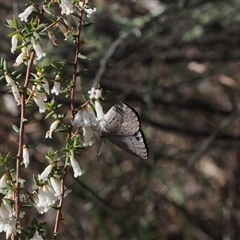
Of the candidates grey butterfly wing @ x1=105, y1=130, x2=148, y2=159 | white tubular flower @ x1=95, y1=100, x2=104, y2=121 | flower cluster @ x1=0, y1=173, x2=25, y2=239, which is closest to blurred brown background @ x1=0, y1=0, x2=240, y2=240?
grey butterfly wing @ x1=105, y1=130, x2=148, y2=159

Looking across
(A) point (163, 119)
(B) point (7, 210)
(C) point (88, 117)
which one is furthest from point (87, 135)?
(A) point (163, 119)

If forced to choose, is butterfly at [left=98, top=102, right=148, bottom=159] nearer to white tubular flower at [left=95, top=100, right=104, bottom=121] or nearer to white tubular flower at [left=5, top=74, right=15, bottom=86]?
white tubular flower at [left=95, top=100, right=104, bottom=121]

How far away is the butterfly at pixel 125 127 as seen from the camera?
5.93ft

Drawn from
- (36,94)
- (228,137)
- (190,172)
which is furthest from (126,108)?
(190,172)

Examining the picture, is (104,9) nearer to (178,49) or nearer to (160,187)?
(178,49)

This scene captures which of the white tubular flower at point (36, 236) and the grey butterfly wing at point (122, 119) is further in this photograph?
the grey butterfly wing at point (122, 119)

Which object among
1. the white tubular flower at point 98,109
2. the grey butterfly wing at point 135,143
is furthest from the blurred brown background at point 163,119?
the white tubular flower at point 98,109

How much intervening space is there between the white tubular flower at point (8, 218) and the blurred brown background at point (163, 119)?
6.02 ft

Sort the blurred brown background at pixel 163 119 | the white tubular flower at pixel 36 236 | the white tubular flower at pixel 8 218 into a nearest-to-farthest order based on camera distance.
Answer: the white tubular flower at pixel 8 218
the white tubular flower at pixel 36 236
the blurred brown background at pixel 163 119

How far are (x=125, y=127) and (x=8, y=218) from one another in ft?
1.38

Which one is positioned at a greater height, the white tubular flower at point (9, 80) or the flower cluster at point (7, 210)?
the white tubular flower at point (9, 80)

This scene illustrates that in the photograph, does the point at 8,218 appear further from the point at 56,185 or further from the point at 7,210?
the point at 56,185

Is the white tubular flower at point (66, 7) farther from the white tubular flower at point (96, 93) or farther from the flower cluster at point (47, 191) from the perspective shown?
the flower cluster at point (47, 191)

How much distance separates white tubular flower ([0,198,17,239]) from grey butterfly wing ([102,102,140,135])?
36 cm
